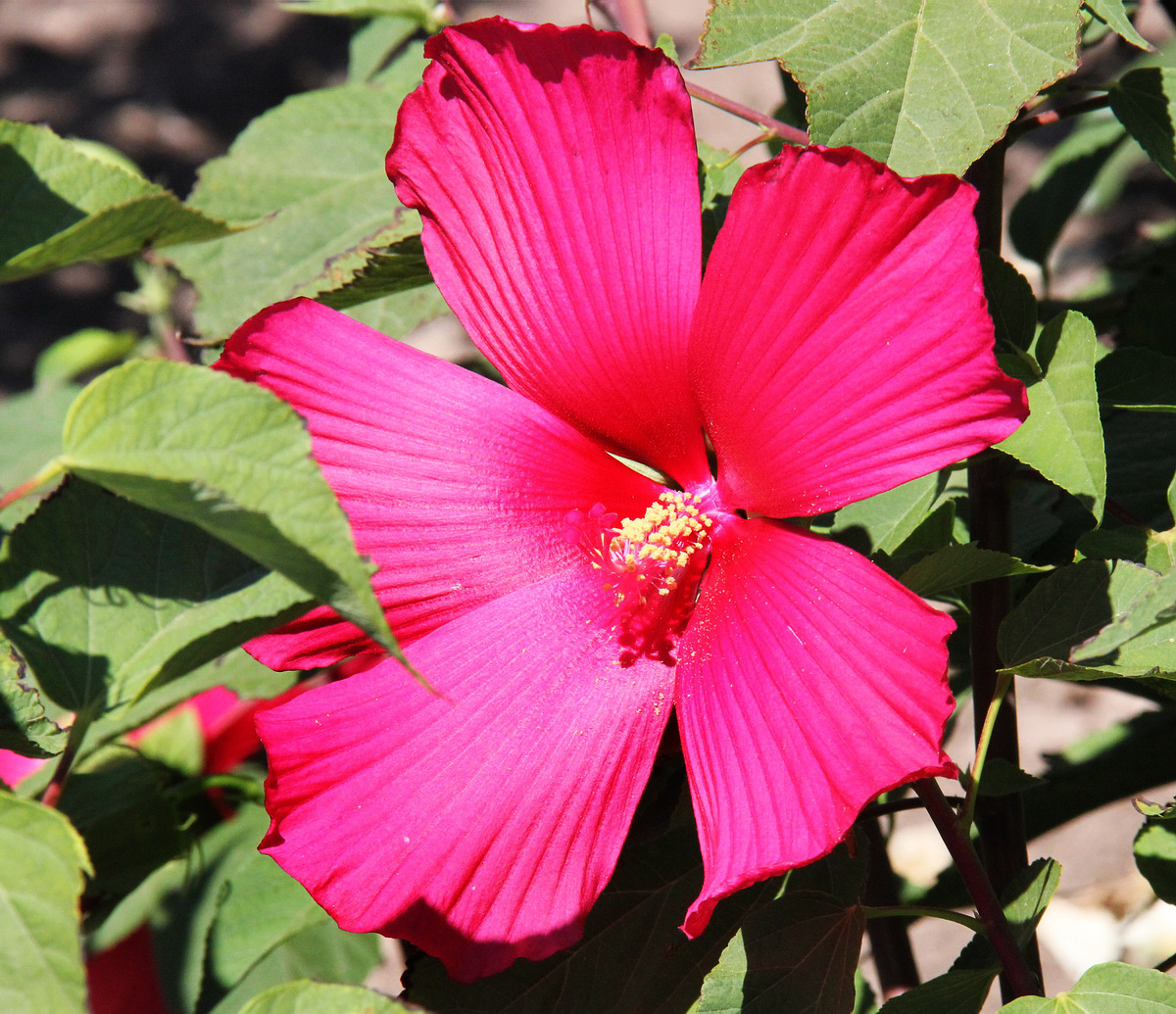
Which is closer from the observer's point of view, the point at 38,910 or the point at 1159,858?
the point at 38,910

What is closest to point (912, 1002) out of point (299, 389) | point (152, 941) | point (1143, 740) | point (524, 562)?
point (524, 562)

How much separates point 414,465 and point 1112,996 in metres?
0.50

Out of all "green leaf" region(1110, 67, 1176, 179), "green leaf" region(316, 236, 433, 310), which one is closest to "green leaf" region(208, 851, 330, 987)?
"green leaf" region(316, 236, 433, 310)

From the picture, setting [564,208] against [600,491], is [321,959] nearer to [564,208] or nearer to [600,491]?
[600,491]

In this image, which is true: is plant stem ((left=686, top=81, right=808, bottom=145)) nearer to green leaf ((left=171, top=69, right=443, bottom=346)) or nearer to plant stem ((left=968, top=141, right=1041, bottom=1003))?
plant stem ((left=968, top=141, right=1041, bottom=1003))

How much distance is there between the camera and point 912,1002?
0.70 metres

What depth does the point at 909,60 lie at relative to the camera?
68 centimetres

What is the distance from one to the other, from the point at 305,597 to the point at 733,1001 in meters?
0.34

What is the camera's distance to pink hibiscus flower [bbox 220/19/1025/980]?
0.59 m

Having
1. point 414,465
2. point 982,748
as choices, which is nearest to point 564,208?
point 414,465

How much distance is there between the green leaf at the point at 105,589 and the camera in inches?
29.1

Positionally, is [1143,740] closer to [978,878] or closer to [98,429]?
[978,878]

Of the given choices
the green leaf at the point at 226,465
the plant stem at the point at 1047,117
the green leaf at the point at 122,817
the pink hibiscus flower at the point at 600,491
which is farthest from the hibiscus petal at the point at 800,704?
the green leaf at the point at 122,817

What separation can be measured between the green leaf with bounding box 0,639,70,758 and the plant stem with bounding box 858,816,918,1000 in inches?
23.0
